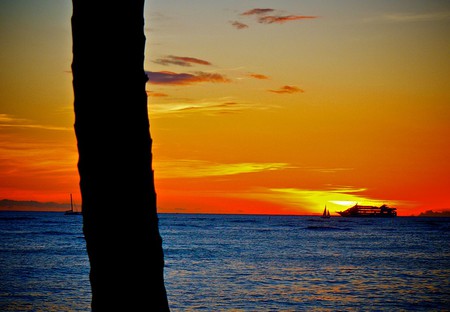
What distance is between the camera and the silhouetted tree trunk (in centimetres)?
265

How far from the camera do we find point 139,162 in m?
2.71

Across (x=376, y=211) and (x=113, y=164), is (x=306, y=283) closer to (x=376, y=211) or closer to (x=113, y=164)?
(x=113, y=164)

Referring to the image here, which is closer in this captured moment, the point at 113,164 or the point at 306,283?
the point at 113,164

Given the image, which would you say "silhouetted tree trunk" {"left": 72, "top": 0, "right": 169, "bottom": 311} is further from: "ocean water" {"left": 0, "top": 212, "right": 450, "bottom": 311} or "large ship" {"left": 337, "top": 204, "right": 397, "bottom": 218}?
"large ship" {"left": 337, "top": 204, "right": 397, "bottom": 218}

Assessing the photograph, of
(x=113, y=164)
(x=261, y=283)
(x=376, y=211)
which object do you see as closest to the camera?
(x=113, y=164)

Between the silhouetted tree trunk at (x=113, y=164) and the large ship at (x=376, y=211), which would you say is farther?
the large ship at (x=376, y=211)

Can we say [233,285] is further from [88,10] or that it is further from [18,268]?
[88,10]

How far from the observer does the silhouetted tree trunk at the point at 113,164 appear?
2646 millimetres

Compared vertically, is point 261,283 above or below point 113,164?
below

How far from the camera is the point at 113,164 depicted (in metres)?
2.65

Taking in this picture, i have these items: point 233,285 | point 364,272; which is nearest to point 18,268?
point 233,285

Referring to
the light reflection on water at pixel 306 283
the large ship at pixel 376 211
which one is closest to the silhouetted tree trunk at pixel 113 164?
the light reflection on water at pixel 306 283

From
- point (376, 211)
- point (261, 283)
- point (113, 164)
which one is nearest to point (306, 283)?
point (261, 283)

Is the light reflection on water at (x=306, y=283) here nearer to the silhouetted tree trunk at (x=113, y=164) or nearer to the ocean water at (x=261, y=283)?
the ocean water at (x=261, y=283)
